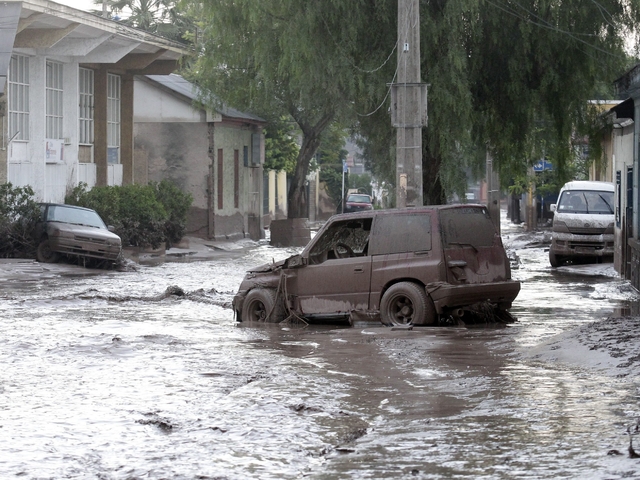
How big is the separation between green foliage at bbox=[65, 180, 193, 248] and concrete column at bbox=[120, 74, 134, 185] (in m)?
2.21

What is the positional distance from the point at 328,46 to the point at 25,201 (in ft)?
37.3

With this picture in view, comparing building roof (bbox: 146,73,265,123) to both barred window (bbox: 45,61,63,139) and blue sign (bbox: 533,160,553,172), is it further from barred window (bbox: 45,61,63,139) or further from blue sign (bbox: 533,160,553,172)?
blue sign (bbox: 533,160,553,172)

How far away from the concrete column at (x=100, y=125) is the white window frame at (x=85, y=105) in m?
0.13

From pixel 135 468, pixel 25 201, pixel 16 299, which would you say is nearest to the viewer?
pixel 135 468

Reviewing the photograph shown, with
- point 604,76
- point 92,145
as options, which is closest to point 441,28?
point 604,76

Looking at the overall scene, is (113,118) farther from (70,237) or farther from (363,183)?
(363,183)

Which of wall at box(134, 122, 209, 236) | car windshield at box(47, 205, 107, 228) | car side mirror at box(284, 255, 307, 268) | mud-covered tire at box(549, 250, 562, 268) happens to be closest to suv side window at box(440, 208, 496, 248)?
car side mirror at box(284, 255, 307, 268)

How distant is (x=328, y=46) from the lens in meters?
18.4

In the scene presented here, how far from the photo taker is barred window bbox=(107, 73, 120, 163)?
3419 centimetres

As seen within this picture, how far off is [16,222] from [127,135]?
1099 centimetres

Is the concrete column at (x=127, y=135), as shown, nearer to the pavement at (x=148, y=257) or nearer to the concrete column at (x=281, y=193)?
the pavement at (x=148, y=257)

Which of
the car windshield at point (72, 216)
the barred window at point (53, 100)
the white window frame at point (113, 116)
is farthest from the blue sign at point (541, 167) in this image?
the car windshield at point (72, 216)

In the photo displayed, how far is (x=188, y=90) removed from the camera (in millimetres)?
39125

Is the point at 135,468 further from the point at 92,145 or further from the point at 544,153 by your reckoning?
the point at 92,145
